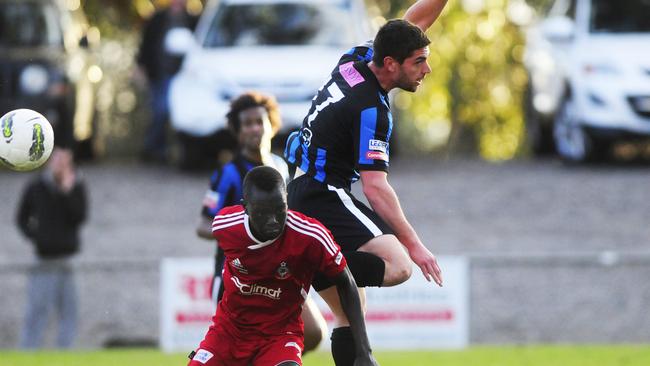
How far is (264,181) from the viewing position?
6820mm

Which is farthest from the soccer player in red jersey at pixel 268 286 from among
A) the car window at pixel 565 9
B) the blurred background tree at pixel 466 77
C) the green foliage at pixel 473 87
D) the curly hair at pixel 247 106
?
→ the green foliage at pixel 473 87

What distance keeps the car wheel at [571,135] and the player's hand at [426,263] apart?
1054 centimetres

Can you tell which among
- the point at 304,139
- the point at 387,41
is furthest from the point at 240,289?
the point at 387,41

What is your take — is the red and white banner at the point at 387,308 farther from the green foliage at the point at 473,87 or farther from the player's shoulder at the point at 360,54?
the green foliage at the point at 473,87

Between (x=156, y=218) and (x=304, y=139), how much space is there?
10383mm

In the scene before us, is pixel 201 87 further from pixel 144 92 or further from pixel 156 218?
pixel 144 92

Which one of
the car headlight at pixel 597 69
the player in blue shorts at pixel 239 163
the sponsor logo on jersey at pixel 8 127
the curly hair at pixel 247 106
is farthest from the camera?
the car headlight at pixel 597 69

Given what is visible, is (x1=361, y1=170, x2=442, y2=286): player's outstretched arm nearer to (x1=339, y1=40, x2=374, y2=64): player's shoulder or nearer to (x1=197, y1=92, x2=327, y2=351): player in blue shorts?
(x1=339, y1=40, x2=374, y2=64): player's shoulder

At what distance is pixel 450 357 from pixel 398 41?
199 inches

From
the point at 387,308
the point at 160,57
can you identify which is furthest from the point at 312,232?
the point at 160,57

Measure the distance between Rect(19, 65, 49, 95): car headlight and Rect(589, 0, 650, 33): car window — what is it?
6685 mm

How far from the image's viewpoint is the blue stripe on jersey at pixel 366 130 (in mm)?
7430

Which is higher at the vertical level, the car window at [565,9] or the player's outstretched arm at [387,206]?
the car window at [565,9]

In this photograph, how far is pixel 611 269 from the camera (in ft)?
47.1
